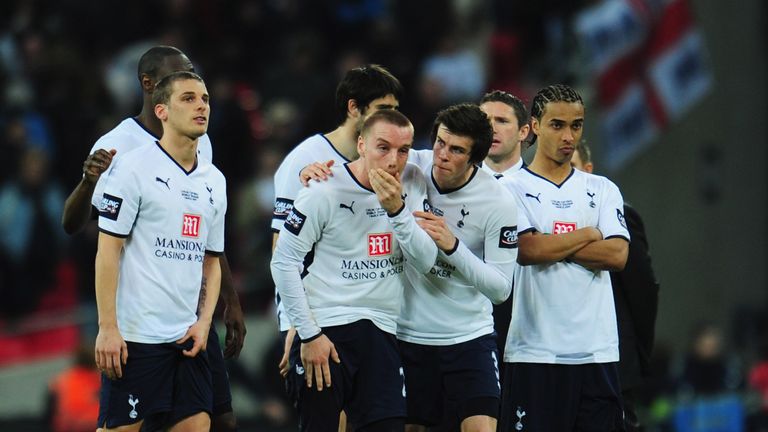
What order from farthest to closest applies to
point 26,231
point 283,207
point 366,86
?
1. point 26,231
2. point 283,207
3. point 366,86

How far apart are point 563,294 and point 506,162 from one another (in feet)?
3.87

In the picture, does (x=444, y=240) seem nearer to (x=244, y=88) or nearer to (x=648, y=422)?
(x=648, y=422)

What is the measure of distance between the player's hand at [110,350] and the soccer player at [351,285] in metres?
0.79

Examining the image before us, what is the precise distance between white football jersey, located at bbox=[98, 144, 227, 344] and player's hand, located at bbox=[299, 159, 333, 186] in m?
0.53

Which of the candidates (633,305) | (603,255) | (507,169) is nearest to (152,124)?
(507,169)

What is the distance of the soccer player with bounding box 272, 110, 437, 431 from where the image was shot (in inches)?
261

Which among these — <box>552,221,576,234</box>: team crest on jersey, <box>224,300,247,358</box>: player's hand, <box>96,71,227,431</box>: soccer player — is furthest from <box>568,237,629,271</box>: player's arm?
<box>96,71,227,431</box>: soccer player

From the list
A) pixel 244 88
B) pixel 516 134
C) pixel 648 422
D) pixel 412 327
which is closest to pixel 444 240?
pixel 412 327

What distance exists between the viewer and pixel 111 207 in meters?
6.69

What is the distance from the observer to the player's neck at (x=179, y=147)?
690 centimetres

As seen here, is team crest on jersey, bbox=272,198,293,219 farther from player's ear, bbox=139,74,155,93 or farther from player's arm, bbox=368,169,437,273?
player's arm, bbox=368,169,437,273

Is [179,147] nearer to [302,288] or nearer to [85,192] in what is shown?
[85,192]

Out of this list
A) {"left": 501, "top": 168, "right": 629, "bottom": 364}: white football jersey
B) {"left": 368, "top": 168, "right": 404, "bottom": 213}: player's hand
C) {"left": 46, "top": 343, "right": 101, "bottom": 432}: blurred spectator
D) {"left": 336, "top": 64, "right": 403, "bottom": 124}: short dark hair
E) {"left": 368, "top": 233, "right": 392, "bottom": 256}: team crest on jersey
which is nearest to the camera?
{"left": 368, "top": 168, "right": 404, "bottom": 213}: player's hand

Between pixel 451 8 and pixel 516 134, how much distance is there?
27.1 feet
